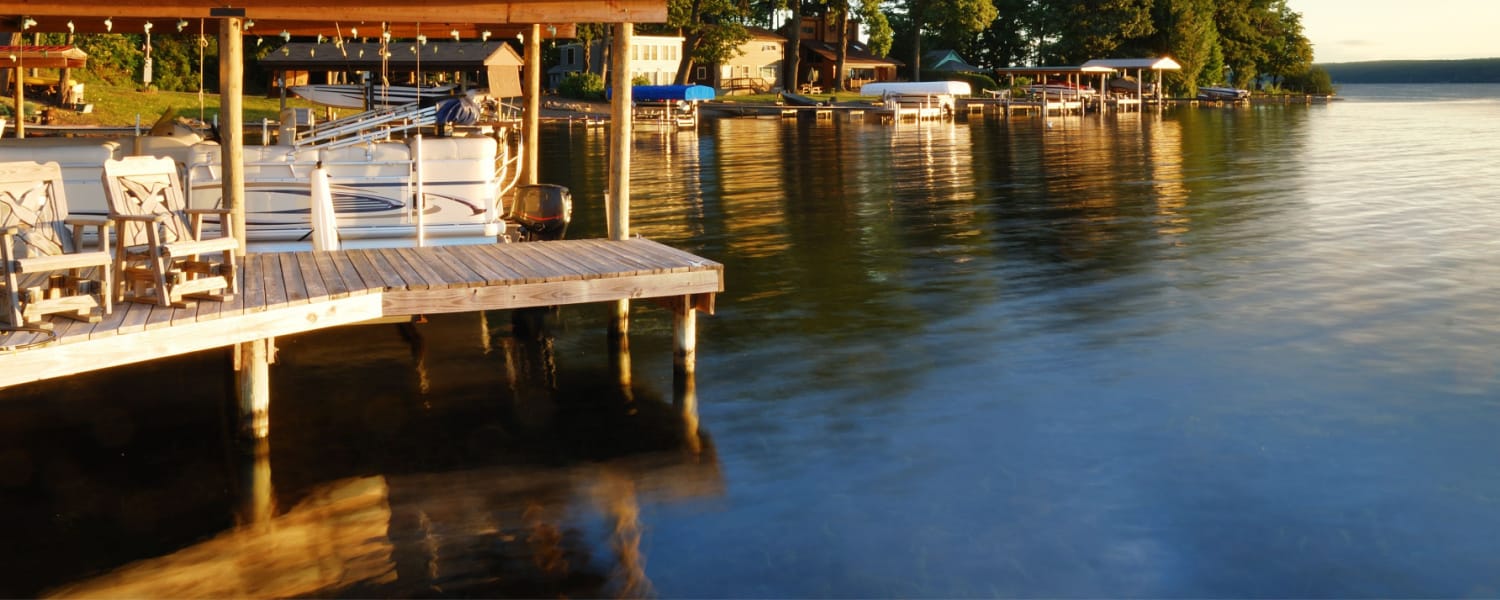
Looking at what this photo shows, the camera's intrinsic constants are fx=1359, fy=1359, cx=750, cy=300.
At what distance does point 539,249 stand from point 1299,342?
7.32m

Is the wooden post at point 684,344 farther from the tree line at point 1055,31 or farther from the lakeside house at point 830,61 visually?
the lakeside house at point 830,61

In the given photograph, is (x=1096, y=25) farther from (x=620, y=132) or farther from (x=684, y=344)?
(x=684, y=344)

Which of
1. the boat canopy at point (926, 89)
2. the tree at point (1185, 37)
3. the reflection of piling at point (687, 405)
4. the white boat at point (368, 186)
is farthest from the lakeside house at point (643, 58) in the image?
the reflection of piling at point (687, 405)

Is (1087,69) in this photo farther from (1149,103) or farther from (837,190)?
(837,190)

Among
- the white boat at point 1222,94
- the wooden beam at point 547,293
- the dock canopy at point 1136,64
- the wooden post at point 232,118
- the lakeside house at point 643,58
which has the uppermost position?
the lakeside house at point 643,58

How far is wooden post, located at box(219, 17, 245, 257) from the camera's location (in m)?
10.9

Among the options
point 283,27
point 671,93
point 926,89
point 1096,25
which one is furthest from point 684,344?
point 1096,25

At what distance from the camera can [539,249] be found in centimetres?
1203

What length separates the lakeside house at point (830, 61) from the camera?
8800 cm

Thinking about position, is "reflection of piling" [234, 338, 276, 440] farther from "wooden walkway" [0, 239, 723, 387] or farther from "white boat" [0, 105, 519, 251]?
"white boat" [0, 105, 519, 251]

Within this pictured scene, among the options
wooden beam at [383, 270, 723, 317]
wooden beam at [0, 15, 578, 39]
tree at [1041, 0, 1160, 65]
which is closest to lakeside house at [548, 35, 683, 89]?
tree at [1041, 0, 1160, 65]

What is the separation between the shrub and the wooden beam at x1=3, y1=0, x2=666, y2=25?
57.1 metres

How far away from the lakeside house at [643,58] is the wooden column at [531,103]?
2294 inches

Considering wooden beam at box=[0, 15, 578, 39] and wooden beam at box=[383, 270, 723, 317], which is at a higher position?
wooden beam at box=[0, 15, 578, 39]
